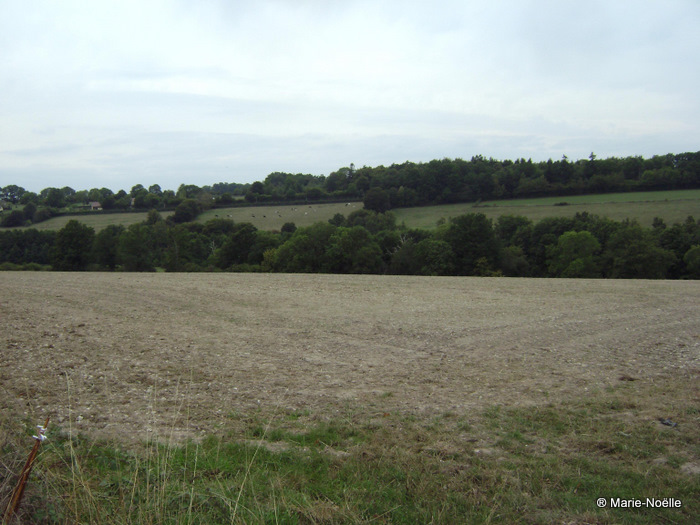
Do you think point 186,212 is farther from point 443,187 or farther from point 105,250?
point 443,187

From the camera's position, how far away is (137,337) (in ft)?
29.8

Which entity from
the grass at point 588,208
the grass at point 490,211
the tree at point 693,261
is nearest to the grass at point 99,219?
the grass at point 490,211

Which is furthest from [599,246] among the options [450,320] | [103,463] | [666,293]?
[103,463]

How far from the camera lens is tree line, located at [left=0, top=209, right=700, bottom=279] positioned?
43.4 m

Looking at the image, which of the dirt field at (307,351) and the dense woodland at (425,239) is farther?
the dense woodland at (425,239)

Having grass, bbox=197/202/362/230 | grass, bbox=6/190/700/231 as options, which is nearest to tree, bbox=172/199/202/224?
grass, bbox=197/202/362/230

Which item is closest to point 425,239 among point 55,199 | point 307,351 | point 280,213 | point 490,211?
point 490,211

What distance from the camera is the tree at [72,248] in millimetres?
45969

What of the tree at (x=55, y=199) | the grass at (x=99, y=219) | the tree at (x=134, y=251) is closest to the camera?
the tree at (x=134, y=251)

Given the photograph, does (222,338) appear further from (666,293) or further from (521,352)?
(666,293)

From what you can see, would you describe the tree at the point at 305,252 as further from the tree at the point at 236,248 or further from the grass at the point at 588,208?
the grass at the point at 588,208

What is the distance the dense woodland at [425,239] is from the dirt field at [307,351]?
30730mm

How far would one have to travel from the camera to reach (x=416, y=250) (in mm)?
48594

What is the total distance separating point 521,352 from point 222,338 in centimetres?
573
